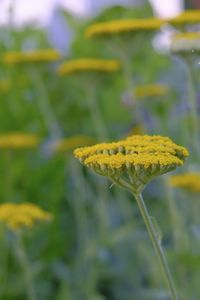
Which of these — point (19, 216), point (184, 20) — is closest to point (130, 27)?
point (184, 20)

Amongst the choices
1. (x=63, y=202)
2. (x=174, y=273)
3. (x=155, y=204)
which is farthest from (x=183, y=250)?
(x=63, y=202)

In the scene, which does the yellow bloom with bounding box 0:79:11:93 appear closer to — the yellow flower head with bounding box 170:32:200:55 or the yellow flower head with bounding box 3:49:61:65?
the yellow flower head with bounding box 3:49:61:65

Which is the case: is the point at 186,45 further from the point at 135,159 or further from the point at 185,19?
the point at 135,159

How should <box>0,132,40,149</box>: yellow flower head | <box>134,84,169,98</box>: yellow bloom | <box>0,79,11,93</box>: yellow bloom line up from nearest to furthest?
<box>0,132,40,149</box>: yellow flower head < <box>134,84,169,98</box>: yellow bloom < <box>0,79,11,93</box>: yellow bloom

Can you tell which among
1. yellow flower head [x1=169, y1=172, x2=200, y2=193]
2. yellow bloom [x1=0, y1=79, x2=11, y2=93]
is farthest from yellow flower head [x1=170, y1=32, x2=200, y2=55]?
yellow bloom [x1=0, y1=79, x2=11, y2=93]

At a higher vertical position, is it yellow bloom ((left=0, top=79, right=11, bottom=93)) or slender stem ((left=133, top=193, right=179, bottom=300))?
yellow bloom ((left=0, top=79, right=11, bottom=93))

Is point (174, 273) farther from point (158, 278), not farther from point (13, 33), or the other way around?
point (13, 33)

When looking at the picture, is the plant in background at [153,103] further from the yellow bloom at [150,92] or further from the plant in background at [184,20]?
the plant in background at [184,20]
